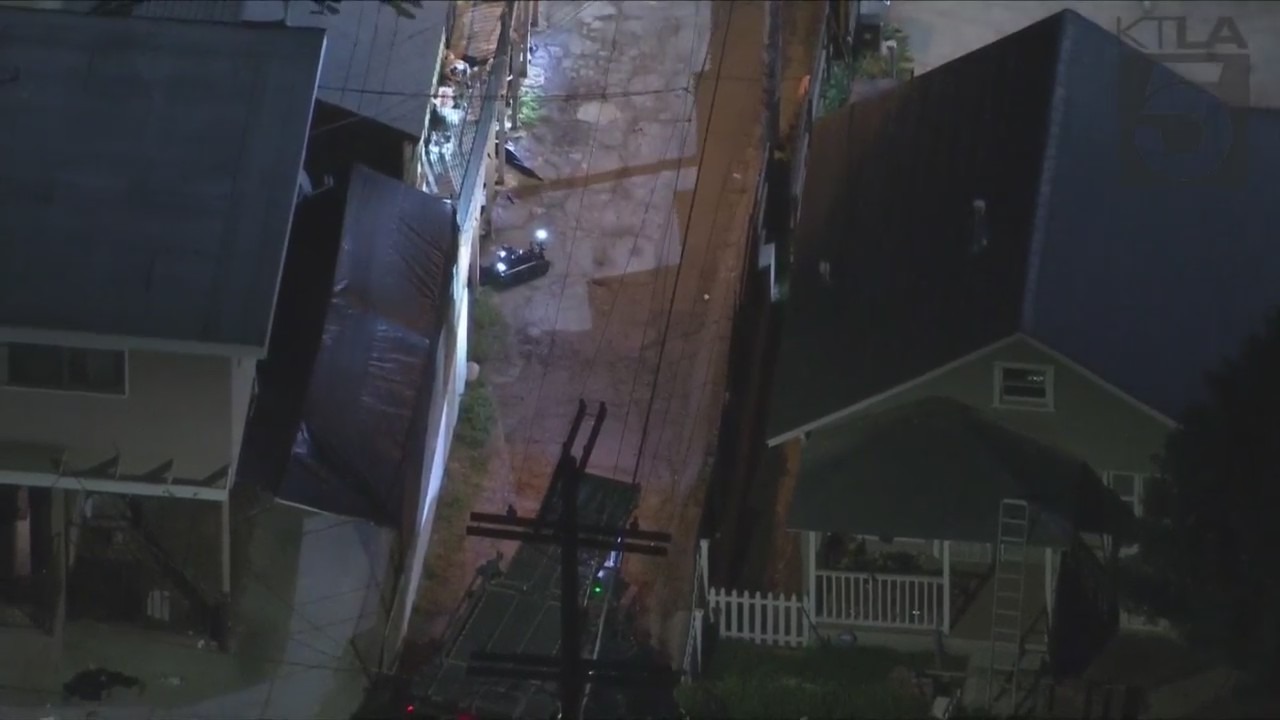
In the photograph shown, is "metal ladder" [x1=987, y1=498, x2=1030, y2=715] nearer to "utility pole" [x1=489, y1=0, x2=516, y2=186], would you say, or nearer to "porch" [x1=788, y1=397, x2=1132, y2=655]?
"porch" [x1=788, y1=397, x2=1132, y2=655]

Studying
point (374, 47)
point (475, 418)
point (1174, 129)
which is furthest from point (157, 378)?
point (1174, 129)

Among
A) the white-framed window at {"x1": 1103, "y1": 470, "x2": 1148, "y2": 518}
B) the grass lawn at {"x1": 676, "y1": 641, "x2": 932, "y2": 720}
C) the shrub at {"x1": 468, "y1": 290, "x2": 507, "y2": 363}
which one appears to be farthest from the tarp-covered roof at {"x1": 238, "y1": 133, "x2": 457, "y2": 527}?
the white-framed window at {"x1": 1103, "y1": 470, "x2": 1148, "y2": 518}

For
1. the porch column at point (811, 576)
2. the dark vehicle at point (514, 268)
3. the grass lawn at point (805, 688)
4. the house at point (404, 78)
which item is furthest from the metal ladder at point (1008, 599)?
the dark vehicle at point (514, 268)

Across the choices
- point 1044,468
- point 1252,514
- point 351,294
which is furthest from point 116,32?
point 1252,514

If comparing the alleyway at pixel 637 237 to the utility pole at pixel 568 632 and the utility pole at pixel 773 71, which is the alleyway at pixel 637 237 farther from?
the utility pole at pixel 568 632

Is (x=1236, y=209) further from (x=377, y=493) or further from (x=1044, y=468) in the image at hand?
(x=377, y=493)

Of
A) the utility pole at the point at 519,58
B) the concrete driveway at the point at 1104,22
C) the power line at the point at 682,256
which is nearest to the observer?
the power line at the point at 682,256

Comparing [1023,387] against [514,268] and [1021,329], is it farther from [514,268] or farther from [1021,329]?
[514,268]
